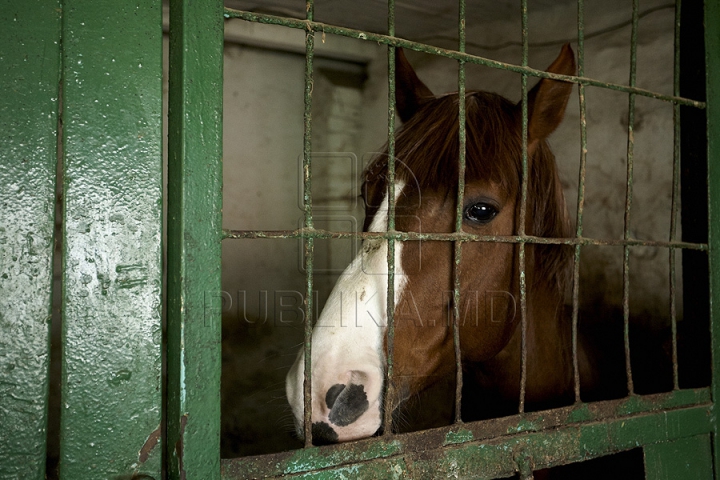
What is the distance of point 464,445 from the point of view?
100 centimetres

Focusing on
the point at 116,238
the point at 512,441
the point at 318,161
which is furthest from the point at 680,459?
the point at 318,161

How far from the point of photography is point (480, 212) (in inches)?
49.9

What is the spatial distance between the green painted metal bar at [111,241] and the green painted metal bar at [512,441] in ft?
0.62

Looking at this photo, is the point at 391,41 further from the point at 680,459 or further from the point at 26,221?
the point at 680,459

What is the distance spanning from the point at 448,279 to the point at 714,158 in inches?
35.4

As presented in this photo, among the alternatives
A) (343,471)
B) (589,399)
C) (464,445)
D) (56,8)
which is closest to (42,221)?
(56,8)

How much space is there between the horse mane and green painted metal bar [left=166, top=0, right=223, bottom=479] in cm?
57

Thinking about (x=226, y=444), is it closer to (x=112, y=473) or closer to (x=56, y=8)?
(x=112, y=473)

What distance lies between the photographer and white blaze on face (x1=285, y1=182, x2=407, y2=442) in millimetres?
983

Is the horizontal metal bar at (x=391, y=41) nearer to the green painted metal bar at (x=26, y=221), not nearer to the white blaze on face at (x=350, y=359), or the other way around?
the green painted metal bar at (x=26, y=221)

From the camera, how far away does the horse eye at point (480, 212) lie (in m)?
1.26

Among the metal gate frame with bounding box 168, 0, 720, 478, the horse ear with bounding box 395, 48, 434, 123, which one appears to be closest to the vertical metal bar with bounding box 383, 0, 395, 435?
the metal gate frame with bounding box 168, 0, 720, 478

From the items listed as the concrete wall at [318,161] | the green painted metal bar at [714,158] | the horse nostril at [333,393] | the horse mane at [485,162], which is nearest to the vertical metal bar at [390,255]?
the horse nostril at [333,393]

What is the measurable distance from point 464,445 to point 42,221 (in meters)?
0.84
